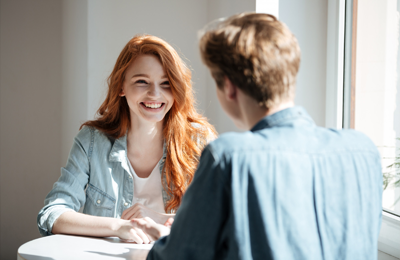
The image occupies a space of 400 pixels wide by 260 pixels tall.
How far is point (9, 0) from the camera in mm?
2494

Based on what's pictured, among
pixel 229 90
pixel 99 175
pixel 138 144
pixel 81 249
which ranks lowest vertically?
pixel 81 249

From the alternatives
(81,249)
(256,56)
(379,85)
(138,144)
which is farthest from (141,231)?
(379,85)

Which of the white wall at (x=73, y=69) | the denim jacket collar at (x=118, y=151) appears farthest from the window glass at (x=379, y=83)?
the white wall at (x=73, y=69)

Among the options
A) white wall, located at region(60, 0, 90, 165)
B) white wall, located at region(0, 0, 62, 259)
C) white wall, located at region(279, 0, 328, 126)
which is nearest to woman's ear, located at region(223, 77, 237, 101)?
white wall, located at region(279, 0, 328, 126)

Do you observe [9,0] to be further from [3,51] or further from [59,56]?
[59,56]

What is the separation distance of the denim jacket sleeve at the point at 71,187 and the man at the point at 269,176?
2.35 ft

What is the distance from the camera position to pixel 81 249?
3.53ft

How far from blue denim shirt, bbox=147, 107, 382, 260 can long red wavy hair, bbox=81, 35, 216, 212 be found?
0.90 metres

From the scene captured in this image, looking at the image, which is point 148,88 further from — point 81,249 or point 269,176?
point 269,176

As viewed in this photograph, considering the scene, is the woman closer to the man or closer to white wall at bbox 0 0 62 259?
the man

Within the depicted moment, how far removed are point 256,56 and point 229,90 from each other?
9 cm

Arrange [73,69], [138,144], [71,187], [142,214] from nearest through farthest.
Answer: [142,214]
[71,187]
[138,144]
[73,69]

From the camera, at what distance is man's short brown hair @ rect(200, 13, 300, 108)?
25.9 inches

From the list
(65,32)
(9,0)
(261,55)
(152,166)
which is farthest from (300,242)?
(9,0)
